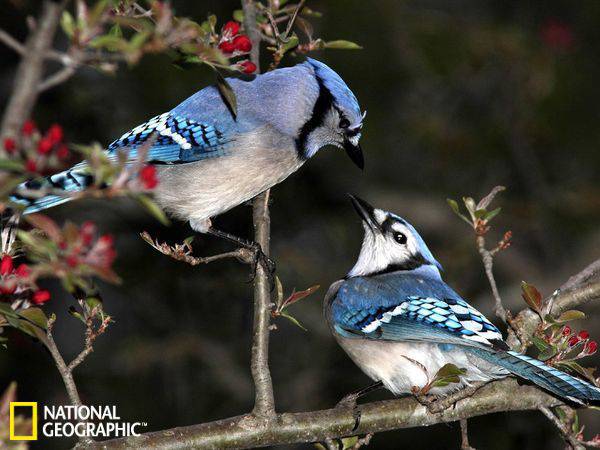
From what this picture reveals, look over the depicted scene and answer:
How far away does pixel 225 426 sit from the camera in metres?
2.78

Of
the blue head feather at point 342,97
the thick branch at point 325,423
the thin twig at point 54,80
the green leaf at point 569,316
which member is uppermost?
the blue head feather at point 342,97

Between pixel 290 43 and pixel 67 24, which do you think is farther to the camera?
pixel 290 43

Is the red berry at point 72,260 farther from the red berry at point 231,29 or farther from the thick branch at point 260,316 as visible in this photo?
the thick branch at point 260,316

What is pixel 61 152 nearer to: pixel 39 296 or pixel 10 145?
pixel 10 145

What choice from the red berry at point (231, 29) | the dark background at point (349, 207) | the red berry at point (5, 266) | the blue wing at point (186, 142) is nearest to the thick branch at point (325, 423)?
the red berry at point (5, 266)

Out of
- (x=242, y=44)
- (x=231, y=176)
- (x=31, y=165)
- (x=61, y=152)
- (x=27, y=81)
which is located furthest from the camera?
(x=231, y=176)

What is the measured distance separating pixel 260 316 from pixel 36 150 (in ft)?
5.08

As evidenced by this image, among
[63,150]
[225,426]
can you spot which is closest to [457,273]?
[225,426]

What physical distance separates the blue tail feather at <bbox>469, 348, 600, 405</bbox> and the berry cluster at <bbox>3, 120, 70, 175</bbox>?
5.79 feet

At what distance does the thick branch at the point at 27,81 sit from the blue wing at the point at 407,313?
2.08 metres

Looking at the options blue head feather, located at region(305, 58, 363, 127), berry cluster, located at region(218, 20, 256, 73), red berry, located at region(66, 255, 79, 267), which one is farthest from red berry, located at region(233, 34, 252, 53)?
blue head feather, located at region(305, 58, 363, 127)

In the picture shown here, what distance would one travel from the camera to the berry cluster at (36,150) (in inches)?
61.4

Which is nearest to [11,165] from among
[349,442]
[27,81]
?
[27,81]

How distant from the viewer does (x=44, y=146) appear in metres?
1.68
